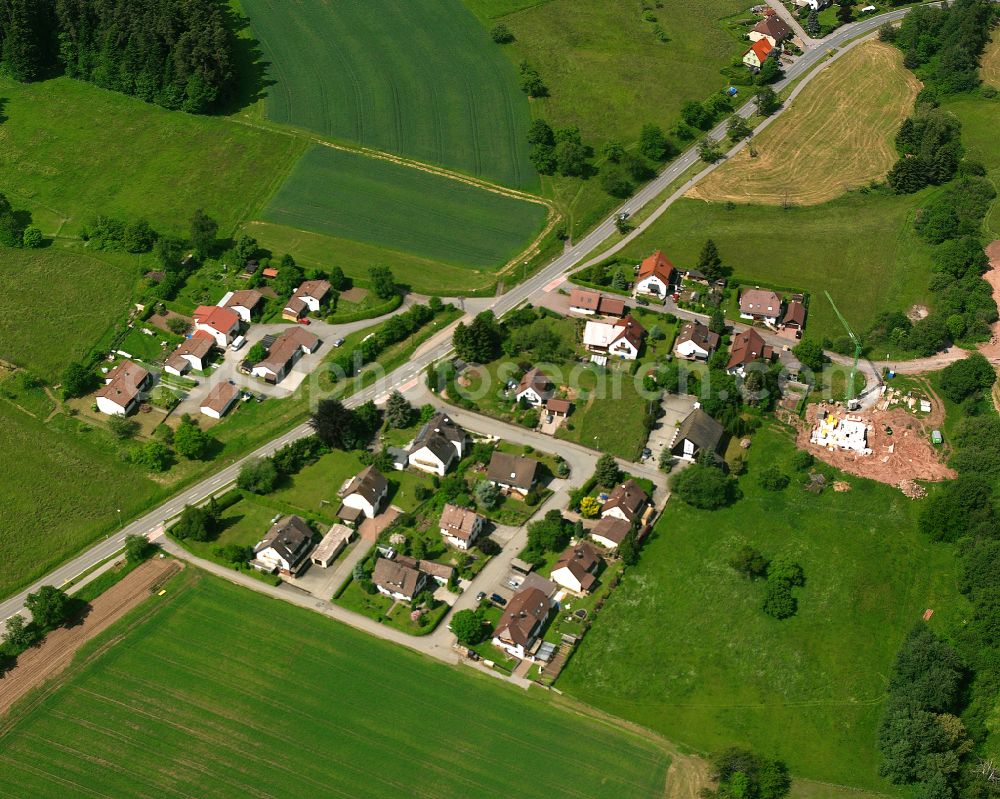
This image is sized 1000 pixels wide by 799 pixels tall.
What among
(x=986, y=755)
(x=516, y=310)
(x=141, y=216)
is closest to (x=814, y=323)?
(x=516, y=310)

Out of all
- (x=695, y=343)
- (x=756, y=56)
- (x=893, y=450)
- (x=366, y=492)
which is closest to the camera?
(x=366, y=492)

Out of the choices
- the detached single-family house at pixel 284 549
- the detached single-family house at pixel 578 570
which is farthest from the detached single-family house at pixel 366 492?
the detached single-family house at pixel 578 570

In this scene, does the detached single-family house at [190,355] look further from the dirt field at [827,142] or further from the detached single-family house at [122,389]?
the dirt field at [827,142]

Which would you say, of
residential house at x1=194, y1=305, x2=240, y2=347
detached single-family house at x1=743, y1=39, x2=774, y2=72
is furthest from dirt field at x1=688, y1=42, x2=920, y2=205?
residential house at x1=194, y1=305, x2=240, y2=347

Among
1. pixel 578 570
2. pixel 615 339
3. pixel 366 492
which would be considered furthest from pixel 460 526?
pixel 615 339

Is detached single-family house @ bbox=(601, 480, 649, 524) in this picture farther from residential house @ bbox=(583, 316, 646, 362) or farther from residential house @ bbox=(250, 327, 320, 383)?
residential house @ bbox=(250, 327, 320, 383)

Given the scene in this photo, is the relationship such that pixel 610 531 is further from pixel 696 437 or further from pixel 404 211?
pixel 404 211

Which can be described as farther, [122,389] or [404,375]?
[404,375]

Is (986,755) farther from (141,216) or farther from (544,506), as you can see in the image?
(141,216)
